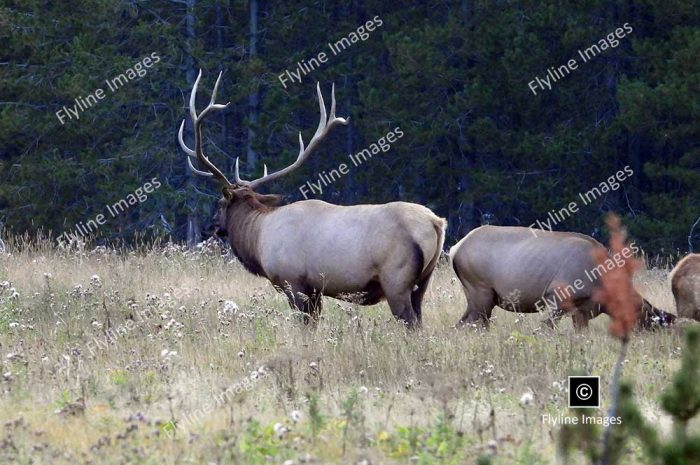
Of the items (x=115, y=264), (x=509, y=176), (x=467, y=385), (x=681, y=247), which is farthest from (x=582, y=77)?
(x=467, y=385)

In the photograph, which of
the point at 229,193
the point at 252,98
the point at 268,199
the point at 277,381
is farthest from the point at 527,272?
the point at 252,98

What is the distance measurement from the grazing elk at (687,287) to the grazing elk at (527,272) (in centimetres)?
62

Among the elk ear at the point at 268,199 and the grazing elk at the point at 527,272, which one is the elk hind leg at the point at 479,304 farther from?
the elk ear at the point at 268,199

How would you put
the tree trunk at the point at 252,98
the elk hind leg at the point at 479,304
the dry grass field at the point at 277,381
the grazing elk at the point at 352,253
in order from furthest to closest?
the tree trunk at the point at 252,98, the elk hind leg at the point at 479,304, the grazing elk at the point at 352,253, the dry grass field at the point at 277,381

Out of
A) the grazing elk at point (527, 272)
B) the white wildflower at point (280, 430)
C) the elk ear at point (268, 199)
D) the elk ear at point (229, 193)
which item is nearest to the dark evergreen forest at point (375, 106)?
the grazing elk at point (527, 272)

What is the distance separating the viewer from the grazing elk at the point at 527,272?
10.5 metres

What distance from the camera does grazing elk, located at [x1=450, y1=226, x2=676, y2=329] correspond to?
34.4 feet

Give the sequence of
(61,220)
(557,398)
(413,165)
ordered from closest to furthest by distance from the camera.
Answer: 1. (557,398)
2. (413,165)
3. (61,220)

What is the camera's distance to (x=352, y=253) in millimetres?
10180

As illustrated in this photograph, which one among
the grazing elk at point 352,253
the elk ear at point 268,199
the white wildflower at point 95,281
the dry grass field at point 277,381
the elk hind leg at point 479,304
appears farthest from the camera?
the elk ear at point 268,199

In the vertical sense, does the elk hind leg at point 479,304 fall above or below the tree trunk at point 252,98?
below

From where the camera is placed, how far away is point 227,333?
9516 millimetres

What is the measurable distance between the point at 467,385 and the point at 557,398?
0.57 meters

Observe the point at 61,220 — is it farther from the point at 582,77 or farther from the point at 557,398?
the point at 557,398
